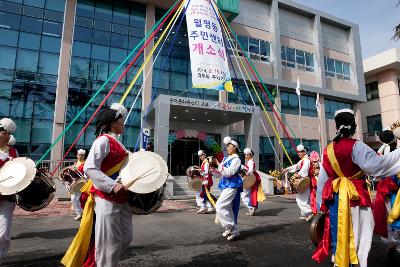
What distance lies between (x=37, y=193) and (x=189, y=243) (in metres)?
2.59

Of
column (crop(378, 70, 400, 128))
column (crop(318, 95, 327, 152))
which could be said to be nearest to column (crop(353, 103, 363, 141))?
column (crop(378, 70, 400, 128))

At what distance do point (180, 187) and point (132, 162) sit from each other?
12.3m

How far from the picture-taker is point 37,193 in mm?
4117

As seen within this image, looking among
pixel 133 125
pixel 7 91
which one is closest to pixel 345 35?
pixel 133 125

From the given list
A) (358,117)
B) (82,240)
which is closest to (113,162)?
(82,240)

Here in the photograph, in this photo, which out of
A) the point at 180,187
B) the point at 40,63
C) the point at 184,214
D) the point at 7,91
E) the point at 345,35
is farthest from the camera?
the point at 345,35

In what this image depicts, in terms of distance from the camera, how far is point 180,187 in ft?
48.5

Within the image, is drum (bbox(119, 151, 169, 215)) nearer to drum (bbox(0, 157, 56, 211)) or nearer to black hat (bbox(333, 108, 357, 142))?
drum (bbox(0, 157, 56, 211))

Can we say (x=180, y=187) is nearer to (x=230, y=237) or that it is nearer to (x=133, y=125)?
(x=133, y=125)

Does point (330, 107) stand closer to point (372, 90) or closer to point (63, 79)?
point (372, 90)

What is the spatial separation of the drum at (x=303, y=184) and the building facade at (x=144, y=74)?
8202mm

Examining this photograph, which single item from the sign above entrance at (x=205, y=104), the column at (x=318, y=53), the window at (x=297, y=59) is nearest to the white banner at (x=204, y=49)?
the sign above entrance at (x=205, y=104)

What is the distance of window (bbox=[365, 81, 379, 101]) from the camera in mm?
31700

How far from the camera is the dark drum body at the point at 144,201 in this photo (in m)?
2.81
